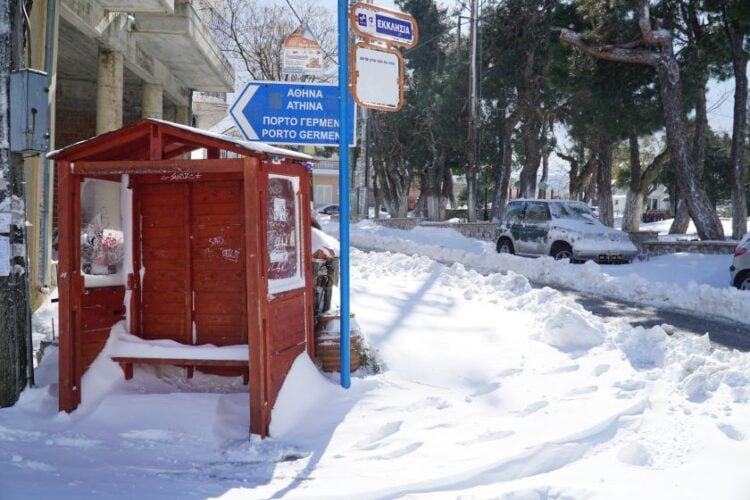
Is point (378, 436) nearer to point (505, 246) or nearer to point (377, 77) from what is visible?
point (377, 77)

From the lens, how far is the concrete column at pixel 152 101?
1430cm

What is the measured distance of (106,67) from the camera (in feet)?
37.7

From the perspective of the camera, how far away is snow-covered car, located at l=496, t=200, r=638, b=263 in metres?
15.7

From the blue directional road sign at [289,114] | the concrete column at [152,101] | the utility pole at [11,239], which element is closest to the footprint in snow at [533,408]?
the blue directional road sign at [289,114]

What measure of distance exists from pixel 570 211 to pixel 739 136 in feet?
20.0

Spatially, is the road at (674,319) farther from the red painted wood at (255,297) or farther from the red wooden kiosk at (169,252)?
the red painted wood at (255,297)

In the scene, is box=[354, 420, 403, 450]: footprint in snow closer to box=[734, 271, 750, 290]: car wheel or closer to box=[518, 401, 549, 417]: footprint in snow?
box=[518, 401, 549, 417]: footprint in snow

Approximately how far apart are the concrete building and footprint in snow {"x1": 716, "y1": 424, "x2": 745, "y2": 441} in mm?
6564

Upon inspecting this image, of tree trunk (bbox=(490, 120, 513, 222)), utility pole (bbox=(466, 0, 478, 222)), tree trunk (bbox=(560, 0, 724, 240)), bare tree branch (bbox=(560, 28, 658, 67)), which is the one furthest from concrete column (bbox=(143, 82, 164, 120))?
tree trunk (bbox=(490, 120, 513, 222))

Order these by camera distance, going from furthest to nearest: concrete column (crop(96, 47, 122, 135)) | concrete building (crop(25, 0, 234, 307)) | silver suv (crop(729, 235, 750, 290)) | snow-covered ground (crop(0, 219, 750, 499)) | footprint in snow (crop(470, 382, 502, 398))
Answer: concrete column (crop(96, 47, 122, 135)), silver suv (crop(729, 235, 750, 290)), concrete building (crop(25, 0, 234, 307)), footprint in snow (crop(470, 382, 502, 398)), snow-covered ground (crop(0, 219, 750, 499))

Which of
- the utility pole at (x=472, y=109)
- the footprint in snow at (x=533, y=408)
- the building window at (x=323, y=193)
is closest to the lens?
the footprint in snow at (x=533, y=408)

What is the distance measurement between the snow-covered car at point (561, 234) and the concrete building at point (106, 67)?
819 cm

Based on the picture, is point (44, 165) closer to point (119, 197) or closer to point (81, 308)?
point (119, 197)

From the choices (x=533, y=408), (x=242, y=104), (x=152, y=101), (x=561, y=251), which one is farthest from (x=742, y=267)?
(x=152, y=101)
